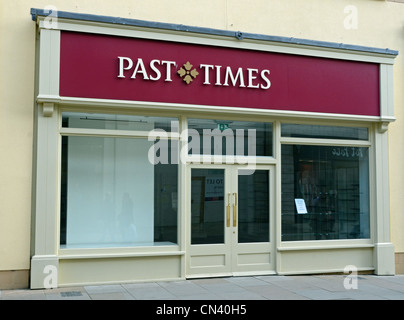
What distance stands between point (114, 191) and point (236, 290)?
274 cm

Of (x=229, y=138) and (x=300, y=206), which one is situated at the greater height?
(x=229, y=138)

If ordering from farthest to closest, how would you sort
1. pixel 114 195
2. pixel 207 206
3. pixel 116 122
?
pixel 207 206, pixel 114 195, pixel 116 122

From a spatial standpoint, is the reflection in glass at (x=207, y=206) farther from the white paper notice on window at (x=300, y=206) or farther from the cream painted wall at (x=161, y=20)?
the cream painted wall at (x=161, y=20)

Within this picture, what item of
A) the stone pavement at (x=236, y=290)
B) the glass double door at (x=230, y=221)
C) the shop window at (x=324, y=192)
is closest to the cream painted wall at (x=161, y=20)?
the shop window at (x=324, y=192)

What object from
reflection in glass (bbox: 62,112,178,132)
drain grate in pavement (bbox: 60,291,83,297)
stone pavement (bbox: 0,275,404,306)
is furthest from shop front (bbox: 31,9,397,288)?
drain grate in pavement (bbox: 60,291,83,297)

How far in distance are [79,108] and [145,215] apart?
222 cm

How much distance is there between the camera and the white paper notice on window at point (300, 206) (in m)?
10.2

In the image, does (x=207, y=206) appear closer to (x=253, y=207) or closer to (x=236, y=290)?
Answer: (x=253, y=207)

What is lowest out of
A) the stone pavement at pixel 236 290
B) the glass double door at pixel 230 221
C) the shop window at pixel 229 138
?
the stone pavement at pixel 236 290

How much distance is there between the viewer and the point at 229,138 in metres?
9.79

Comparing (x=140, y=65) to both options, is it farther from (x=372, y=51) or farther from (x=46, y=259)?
(x=372, y=51)

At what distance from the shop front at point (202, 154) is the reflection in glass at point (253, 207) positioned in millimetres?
26

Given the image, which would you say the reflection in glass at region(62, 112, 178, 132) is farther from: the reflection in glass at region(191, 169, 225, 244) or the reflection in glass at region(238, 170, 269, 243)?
the reflection in glass at region(238, 170, 269, 243)

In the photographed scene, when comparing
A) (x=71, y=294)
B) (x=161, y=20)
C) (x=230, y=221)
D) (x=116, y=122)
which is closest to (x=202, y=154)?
(x=230, y=221)
